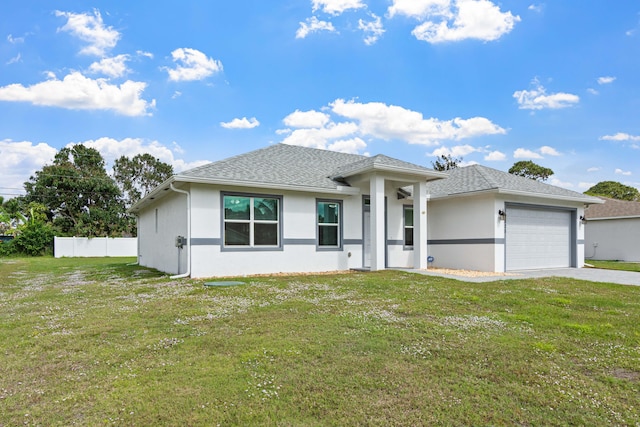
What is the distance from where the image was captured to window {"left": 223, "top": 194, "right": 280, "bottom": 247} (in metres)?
11.1

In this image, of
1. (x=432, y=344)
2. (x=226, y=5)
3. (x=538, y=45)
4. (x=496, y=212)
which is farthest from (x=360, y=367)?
(x=538, y=45)

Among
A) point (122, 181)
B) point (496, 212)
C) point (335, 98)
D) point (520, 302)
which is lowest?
point (520, 302)

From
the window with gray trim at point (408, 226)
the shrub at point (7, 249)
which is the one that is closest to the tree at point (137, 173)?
the shrub at point (7, 249)

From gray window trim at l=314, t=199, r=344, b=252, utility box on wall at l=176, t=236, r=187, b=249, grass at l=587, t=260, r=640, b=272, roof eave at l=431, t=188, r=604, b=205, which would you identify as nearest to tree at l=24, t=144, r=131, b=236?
utility box on wall at l=176, t=236, r=187, b=249

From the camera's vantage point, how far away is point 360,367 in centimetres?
376

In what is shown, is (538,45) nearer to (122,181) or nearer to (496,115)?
(496,115)

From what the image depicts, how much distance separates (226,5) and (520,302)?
1213 cm

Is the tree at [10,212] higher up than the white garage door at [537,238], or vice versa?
the tree at [10,212]

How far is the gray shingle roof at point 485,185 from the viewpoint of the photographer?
13203 mm

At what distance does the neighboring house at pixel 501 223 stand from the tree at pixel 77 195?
28.5 meters

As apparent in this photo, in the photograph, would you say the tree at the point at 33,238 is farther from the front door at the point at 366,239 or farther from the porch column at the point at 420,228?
the porch column at the point at 420,228

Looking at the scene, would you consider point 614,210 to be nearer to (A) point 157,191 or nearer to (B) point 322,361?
(A) point 157,191

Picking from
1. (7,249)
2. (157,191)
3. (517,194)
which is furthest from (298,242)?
(7,249)

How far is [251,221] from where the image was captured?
446 inches
